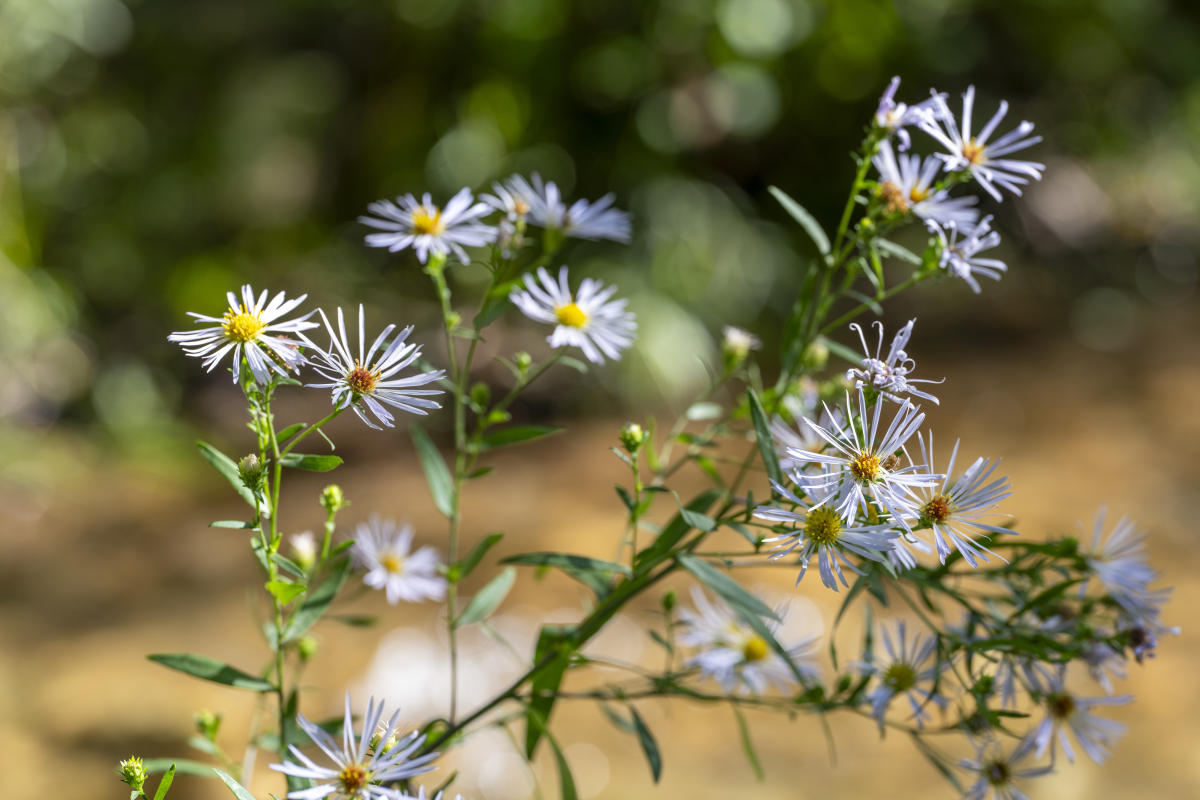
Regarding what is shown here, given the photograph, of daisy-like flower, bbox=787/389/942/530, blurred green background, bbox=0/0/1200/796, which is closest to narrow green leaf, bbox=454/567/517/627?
daisy-like flower, bbox=787/389/942/530

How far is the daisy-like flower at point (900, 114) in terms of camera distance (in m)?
0.47

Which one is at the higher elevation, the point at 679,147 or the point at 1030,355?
the point at 679,147

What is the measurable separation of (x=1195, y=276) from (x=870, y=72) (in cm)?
110

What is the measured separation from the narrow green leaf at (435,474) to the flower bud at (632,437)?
0.39 feet

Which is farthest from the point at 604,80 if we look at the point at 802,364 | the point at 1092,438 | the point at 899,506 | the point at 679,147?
the point at 899,506

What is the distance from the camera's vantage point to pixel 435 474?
1.98ft

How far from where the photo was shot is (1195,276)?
2826mm

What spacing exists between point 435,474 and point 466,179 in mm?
1973

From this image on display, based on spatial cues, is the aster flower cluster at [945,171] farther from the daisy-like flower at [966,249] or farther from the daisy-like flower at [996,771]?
the daisy-like flower at [996,771]

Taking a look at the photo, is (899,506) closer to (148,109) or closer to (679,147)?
(679,147)

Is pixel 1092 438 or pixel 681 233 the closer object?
pixel 1092 438

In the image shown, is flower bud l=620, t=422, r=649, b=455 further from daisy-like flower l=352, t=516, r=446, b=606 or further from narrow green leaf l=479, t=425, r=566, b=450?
daisy-like flower l=352, t=516, r=446, b=606

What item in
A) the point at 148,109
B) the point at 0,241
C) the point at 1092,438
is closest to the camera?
the point at 1092,438

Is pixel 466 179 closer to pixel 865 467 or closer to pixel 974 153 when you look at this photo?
pixel 974 153
